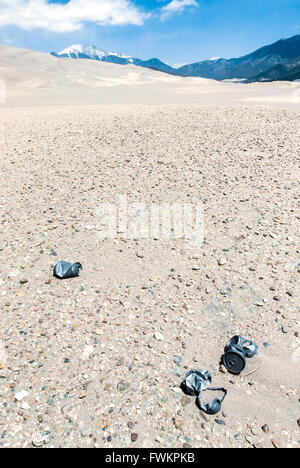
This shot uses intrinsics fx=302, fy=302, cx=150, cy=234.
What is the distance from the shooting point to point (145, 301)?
17.4 ft

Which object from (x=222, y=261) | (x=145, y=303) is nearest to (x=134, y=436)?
(x=145, y=303)

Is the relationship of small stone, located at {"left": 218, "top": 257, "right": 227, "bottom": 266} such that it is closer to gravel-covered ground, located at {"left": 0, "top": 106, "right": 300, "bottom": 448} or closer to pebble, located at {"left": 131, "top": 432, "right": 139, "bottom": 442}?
gravel-covered ground, located at {"left": 0, "top": 106, "right": 300, "bottom": 448}

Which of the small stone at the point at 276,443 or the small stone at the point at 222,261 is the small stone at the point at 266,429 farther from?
the small stone at the point at 222,261

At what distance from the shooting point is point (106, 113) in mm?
17391

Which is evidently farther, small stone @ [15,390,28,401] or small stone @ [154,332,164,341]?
small stone @ [154,332,164,341]

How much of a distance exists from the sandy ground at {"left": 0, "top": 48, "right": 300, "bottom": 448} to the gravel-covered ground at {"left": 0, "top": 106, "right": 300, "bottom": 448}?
20mm

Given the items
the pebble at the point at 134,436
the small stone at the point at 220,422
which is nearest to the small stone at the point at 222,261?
the small stone at the point at 220,422

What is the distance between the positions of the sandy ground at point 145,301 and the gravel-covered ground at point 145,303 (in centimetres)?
2

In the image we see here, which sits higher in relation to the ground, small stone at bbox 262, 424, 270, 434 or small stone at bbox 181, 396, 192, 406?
small stone at bbox 181, 396, 192, 406

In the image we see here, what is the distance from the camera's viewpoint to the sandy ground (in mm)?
3658

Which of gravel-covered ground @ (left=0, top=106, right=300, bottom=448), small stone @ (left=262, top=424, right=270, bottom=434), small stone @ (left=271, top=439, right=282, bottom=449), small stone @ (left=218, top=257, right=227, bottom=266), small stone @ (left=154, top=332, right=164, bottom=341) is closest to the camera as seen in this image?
small stone @ (left=271, top=439, right=282, bottom=449)

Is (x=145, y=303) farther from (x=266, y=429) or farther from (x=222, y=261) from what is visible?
(x=266, y=429)

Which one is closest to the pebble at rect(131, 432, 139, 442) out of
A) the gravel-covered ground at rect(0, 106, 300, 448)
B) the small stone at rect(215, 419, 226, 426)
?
the gravel-covered ground at rect(0, 106, 300, 448)

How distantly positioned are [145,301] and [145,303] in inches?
1.9
